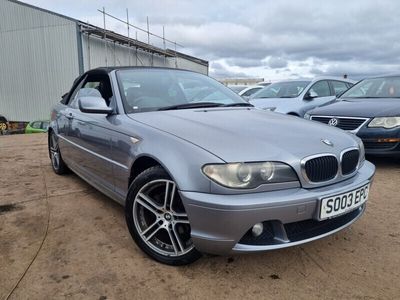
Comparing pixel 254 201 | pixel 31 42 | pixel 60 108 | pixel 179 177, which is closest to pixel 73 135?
pixel 60 108

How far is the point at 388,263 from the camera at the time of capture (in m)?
2.48

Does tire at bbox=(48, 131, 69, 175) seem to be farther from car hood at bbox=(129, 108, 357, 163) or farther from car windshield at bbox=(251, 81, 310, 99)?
car windshield at bbox=(251, 81, 310, 99)

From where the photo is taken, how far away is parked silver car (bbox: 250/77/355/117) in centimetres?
728

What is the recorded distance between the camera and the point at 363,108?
17.3 feet

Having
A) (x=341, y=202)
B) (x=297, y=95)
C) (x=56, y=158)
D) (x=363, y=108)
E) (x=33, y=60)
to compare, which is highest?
(x=33, y=60)

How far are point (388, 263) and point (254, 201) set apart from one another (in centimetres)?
120

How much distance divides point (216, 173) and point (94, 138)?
1.72 m

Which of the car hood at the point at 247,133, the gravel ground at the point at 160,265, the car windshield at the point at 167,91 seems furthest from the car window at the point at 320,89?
the car hood at the point at 247,133

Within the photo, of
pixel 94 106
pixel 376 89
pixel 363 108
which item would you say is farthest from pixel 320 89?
pixel 94 106

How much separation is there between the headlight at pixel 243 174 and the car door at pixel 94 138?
4.27ft

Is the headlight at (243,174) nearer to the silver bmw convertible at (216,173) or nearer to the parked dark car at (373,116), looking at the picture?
the silver bmw convertible at (216,173)

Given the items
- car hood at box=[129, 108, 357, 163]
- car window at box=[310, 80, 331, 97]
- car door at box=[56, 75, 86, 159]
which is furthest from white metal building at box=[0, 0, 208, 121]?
car hood at box=[129, 108, 357, 163]

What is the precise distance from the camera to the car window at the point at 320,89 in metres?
7.78

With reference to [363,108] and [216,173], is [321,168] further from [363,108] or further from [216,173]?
[363,108]
